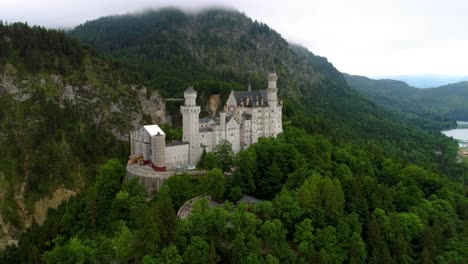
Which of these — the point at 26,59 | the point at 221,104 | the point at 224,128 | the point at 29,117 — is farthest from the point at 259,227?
the point at 26,59

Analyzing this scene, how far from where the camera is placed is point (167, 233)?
48.0 metres

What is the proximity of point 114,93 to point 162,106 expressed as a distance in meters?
16.9

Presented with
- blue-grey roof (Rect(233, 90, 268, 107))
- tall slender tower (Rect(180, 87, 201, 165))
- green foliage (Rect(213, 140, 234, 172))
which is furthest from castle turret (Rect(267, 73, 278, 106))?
tall slender tower (Rect(180, 87, 201, 165))

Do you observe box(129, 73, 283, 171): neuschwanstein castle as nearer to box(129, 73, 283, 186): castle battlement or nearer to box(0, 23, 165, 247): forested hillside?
box(129, 73, 283, 186): castle battlement

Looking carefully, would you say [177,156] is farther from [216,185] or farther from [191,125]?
[216,185]

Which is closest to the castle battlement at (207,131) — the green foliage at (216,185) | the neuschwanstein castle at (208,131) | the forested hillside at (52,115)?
the neuschwanstein castle at (208,131)

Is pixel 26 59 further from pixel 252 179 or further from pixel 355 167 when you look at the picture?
pixel 355 167

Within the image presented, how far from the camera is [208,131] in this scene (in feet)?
268

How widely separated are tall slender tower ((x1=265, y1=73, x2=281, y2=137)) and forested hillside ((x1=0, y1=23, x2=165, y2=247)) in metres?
56.0

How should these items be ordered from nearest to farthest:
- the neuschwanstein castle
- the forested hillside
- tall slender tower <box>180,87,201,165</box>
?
the neuschwanstein castle → tall slender tower <box>180,87,201,165</box> → the forested hillside

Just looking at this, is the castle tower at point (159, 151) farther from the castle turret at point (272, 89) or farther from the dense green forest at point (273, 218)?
the castle turret at point (272, 89)

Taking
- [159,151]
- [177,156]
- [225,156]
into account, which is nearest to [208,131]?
[225,156]

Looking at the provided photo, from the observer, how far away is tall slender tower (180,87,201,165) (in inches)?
3123

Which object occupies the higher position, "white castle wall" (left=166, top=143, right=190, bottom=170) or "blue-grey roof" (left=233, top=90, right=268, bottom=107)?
"blue-grey roof" (left=233, top=90, right=268, bottom=107)
